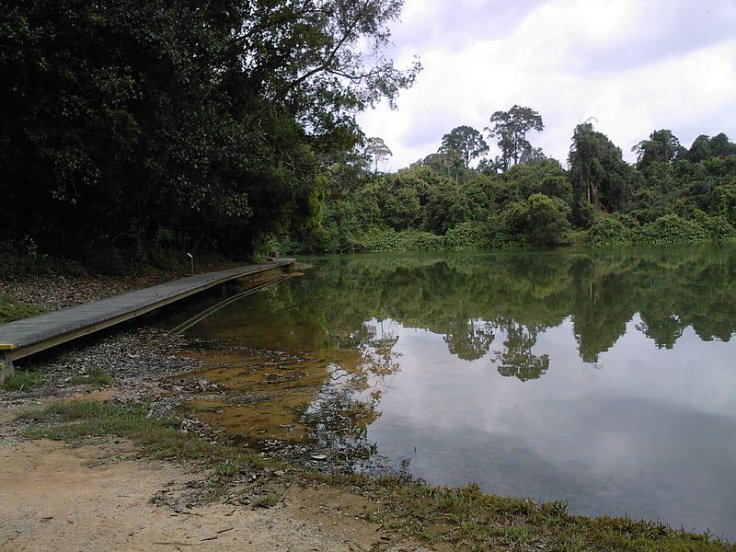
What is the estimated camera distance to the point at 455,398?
533cm

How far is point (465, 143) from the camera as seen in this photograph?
6750cm

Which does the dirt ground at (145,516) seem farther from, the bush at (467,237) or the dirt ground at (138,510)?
the bush at (467,237)

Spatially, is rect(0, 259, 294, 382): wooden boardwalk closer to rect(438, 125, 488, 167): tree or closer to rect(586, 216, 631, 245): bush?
rect(586, 216, 631, 245): bush

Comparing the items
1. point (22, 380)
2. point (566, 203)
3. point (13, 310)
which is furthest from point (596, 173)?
point (22, 380)

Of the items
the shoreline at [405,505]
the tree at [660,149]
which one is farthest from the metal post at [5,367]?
the tree at [660,149]

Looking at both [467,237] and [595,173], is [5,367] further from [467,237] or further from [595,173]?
[595,173]

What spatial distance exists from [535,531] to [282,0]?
13.7 metres

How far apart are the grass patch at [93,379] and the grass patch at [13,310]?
2.36 metres

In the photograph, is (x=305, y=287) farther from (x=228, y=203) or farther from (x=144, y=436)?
(x=144, y=436)

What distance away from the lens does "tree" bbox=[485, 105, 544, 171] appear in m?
58.8

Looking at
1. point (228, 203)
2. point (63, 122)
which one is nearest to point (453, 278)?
point (228, 203)

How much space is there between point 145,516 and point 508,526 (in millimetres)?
1777

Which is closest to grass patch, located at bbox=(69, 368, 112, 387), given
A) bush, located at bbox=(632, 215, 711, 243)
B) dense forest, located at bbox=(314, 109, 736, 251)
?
dense forest, located at bbox=(314, 109, 736, 251)

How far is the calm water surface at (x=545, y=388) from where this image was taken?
11.6 feet
